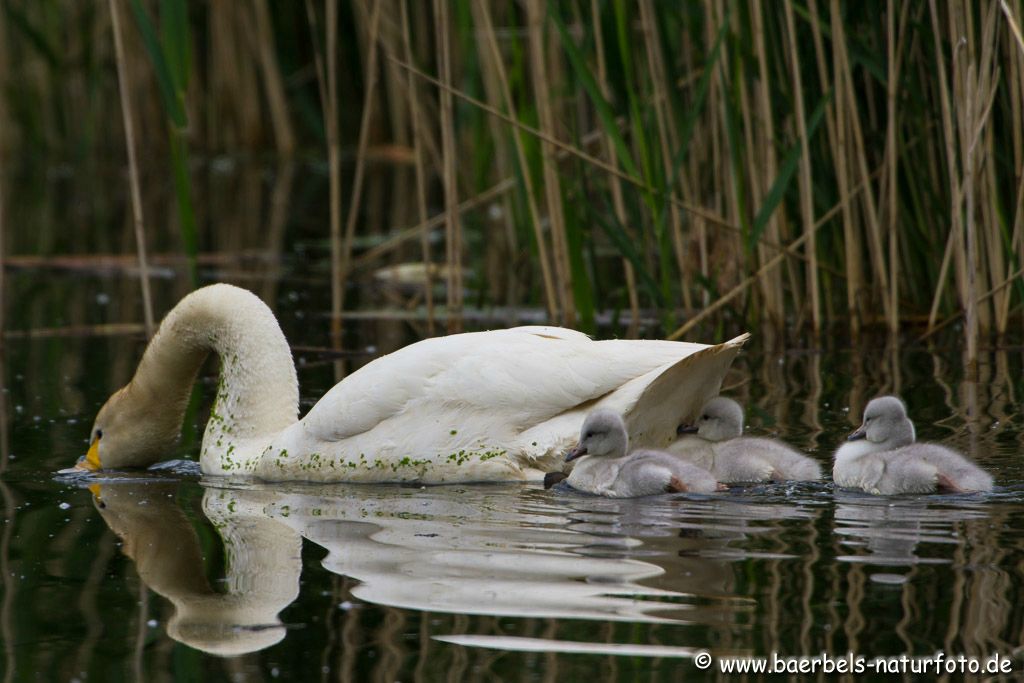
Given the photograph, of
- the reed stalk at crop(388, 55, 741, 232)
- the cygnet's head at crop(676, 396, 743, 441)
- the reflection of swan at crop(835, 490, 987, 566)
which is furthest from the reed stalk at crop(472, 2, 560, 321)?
the reflection of swan at crop(835, 490, 987, 566)

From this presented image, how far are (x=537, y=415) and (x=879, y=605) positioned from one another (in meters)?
2.02

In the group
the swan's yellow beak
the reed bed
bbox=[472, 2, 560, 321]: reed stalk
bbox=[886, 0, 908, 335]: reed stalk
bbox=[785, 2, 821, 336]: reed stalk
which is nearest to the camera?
the swan's yellow beak

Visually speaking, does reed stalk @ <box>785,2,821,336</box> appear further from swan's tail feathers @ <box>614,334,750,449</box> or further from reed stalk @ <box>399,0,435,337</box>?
swan's tail feathers @ <box>614,334,750,449</box>

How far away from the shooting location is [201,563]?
458cm

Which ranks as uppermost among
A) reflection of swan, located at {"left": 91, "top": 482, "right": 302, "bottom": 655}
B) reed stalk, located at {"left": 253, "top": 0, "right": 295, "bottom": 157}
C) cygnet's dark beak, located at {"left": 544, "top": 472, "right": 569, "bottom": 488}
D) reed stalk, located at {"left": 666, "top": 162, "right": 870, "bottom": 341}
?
reed stalk, located at {"left": 253, "top": 0, "right": 295, "bottom": 157}

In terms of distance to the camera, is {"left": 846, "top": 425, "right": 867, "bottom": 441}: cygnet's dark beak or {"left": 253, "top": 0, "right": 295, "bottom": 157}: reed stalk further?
{"left": 253, "top": 0, "right": 295, "bottom": 157}: reed stalk

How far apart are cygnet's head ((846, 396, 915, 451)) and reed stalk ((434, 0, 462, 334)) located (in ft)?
10.7

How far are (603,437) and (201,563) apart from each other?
1.44m

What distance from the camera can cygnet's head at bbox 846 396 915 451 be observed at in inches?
211

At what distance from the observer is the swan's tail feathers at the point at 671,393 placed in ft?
17.9

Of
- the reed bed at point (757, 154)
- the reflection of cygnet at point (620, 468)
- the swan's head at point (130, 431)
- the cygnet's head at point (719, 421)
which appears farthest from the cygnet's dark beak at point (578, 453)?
the reed bed at point (757, 154)

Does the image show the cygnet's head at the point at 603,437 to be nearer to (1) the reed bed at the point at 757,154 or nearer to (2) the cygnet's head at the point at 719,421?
(2) the cygnet's head at the point at 719,421

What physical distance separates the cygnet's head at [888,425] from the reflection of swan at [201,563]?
6.43ft

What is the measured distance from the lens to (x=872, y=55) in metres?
7.95
